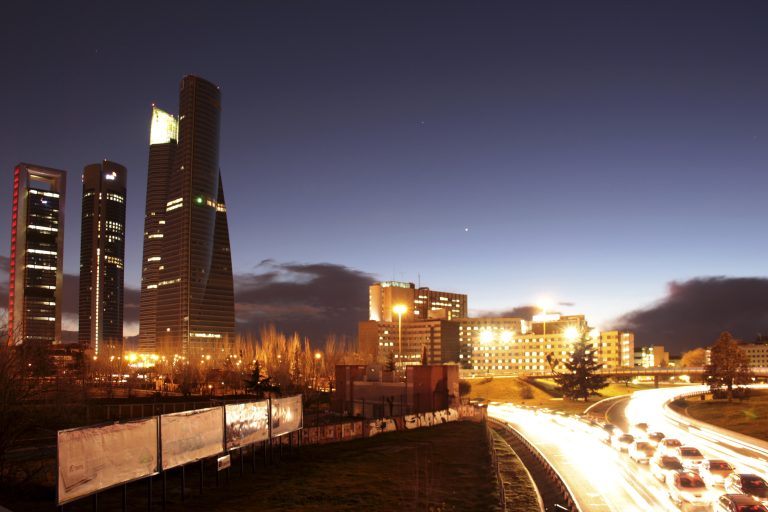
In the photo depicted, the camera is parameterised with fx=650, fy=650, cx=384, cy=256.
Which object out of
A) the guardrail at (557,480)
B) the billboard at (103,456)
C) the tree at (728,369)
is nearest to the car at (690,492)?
the guardrail at (557,480)

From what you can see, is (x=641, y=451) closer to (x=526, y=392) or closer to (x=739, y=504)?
(x=739, y=504)

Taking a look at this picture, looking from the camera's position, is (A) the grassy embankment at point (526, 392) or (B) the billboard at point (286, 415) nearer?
(B) the billboard at point (286, 415)

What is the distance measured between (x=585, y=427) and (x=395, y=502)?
44707mm

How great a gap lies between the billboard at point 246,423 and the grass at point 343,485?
214 cm

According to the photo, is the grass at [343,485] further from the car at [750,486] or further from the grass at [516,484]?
the car at [750,486]

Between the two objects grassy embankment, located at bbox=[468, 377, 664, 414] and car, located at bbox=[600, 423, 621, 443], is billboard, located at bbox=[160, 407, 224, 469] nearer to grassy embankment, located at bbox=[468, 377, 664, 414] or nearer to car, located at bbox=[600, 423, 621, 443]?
car, located at bbox=[600, 423, 621, 443]

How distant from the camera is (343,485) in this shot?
32094mm

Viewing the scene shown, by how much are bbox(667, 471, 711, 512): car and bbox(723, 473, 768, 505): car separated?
1204 mm

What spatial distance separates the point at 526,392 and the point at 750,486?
300ft

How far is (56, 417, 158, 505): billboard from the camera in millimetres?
19406

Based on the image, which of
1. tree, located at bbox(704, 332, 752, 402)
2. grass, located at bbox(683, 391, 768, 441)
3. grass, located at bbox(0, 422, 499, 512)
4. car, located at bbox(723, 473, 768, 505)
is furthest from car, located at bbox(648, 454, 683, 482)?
tree, located at bbox(704, 332, 752, 402)

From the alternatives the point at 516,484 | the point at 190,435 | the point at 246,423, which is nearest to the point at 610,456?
the point at 516,484

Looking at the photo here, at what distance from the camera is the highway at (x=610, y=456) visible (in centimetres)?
3219

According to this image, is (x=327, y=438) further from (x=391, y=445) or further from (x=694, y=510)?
(x=694, y=510)
